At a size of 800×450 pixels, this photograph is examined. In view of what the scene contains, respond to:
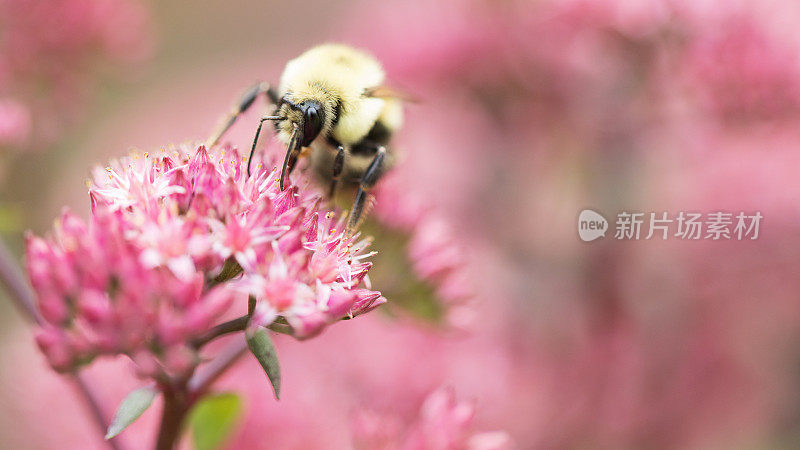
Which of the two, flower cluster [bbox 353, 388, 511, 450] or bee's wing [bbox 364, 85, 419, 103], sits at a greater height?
bee's wing [bbox 364, 85, 419, 103]

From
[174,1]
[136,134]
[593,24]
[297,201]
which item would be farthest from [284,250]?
[174,1]

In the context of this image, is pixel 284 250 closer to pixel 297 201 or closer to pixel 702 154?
pixel 297 201

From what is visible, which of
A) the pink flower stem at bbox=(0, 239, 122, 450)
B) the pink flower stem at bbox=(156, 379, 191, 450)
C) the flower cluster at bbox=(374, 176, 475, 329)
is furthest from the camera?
the flower cluster at bbox=(374, 176, 475, 329)

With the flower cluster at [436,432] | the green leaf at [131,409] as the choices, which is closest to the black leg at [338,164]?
the flower cluster at [436,432]

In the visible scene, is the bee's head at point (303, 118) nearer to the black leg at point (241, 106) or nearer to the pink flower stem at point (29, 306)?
the black leg at point (241, 106)

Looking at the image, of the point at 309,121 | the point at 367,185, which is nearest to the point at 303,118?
the point at 309,121

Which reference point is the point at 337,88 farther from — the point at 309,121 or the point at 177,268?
the point at 177,268

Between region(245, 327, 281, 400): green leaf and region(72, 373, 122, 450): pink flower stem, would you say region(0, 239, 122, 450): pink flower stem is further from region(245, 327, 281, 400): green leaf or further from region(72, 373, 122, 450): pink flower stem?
region(245, 327, 281, 400): green leaf

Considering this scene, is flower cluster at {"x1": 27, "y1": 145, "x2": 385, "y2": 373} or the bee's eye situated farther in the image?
the bee's eye

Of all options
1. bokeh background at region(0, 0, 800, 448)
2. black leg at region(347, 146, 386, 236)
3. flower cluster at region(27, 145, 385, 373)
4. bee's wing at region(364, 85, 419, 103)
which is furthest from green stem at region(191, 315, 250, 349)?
bokeh background at region(0, 0, 800, 448)
